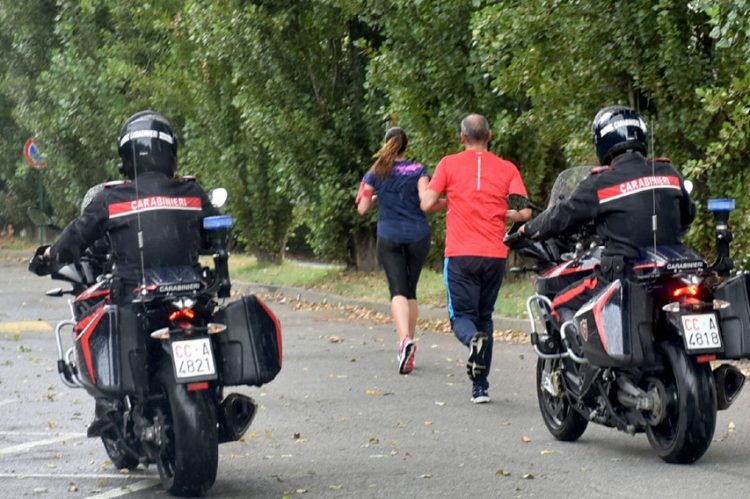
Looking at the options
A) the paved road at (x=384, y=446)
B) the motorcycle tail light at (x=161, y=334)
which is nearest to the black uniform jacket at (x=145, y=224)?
the motorcycle tail light at (x=161, y=334)

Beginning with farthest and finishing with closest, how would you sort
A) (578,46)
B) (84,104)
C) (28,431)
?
(84,104)
(578,46)
(28,431)

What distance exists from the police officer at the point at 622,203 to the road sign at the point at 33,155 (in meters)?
32.6

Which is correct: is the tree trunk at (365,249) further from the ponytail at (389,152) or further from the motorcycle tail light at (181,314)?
the motorcycle tail light at (181,314)

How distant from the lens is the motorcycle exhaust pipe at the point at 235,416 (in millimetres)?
7953

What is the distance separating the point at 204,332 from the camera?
7.73 metres

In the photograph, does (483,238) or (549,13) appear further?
(549,13)

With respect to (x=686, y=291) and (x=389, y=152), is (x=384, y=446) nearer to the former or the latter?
(x=686, y=291)

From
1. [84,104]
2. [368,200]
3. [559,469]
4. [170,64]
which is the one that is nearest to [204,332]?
[559,469]

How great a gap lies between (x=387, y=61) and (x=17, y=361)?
674 cm

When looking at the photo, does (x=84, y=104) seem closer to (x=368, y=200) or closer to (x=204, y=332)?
(x=368, y=200)

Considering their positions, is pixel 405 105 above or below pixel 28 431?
above

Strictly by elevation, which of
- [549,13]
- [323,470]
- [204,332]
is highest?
[549,13]

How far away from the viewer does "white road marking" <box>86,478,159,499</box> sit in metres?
7.99

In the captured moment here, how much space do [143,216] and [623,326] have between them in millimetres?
2448
